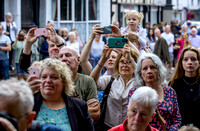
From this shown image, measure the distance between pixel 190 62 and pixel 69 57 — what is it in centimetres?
167

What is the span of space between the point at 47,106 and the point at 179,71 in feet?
7.78

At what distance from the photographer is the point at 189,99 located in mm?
5293

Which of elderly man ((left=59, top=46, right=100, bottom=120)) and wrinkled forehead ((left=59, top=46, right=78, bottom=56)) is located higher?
wrinkled forehead ((left=59, top=46, right=78, bottom=56))

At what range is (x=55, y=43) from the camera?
19.7 ft

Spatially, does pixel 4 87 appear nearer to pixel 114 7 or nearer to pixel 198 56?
pixel 198 56

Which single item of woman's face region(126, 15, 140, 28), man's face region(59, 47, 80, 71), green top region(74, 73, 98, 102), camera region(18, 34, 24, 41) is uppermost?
woman's face region(126, 15, 140, 28)

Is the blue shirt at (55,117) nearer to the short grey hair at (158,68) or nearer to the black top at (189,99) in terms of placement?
the short grey hair at (158,68)

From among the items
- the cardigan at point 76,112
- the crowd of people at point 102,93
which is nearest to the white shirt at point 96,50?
the crowd of people at point 102,93

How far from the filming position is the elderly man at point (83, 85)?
4602 millimetres

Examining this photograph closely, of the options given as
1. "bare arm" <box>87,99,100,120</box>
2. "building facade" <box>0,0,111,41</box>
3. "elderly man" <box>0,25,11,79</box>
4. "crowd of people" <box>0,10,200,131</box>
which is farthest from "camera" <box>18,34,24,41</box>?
"bare arm" <box>87,99,100,120</box>

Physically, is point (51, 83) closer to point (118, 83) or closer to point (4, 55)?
point (118, 83)

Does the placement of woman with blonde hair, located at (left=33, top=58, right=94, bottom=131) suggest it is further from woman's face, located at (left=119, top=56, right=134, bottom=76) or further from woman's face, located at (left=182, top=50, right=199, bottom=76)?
woman's face, located at (left=182, top=50, right=199, bottom=76)

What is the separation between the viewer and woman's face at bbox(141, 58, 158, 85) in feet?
15.6

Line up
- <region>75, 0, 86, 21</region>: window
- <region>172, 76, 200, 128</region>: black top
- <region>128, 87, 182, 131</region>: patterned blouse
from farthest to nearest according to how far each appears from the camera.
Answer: <region>75, 0, 86, 21</region>: window < <region>172, 76, 200, 128</region>: black top < <region>128, 87, 182, 131</region>: patterned blouse
